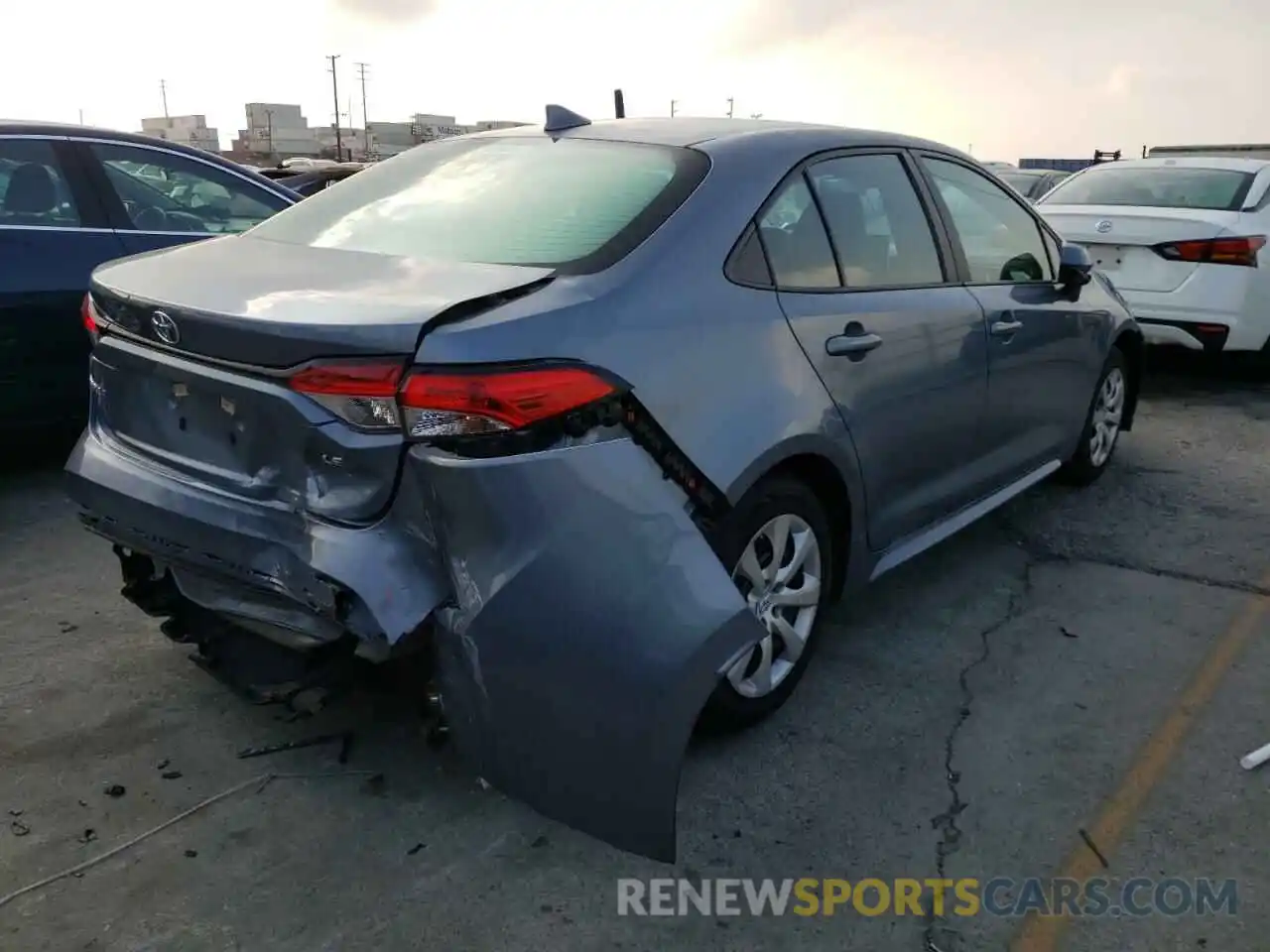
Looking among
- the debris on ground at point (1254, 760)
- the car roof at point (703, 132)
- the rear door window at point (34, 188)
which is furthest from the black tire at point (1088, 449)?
the rear door window at point (34, 188)

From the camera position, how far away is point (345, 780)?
2.86 m

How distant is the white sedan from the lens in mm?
6875

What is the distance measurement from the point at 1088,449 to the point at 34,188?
510 cm

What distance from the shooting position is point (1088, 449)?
5.27 m

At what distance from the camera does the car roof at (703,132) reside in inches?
126

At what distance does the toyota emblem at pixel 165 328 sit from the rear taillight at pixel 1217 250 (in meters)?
6.35

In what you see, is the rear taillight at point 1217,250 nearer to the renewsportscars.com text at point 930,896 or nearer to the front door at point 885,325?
the front door at point 885,325

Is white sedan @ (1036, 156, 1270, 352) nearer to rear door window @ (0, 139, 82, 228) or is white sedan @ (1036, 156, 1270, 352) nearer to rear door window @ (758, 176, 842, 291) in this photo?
rear door window @ (758, 176, 842, 291)

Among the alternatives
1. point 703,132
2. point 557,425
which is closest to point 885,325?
point 703,132

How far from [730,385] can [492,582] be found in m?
0.84

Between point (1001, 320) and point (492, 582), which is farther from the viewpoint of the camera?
point (1001, 320)

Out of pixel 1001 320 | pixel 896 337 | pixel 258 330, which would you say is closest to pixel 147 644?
pixel 258 330

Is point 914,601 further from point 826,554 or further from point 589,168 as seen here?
point 589,168

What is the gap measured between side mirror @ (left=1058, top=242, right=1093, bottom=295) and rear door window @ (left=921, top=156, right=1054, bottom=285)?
0.05 metres
